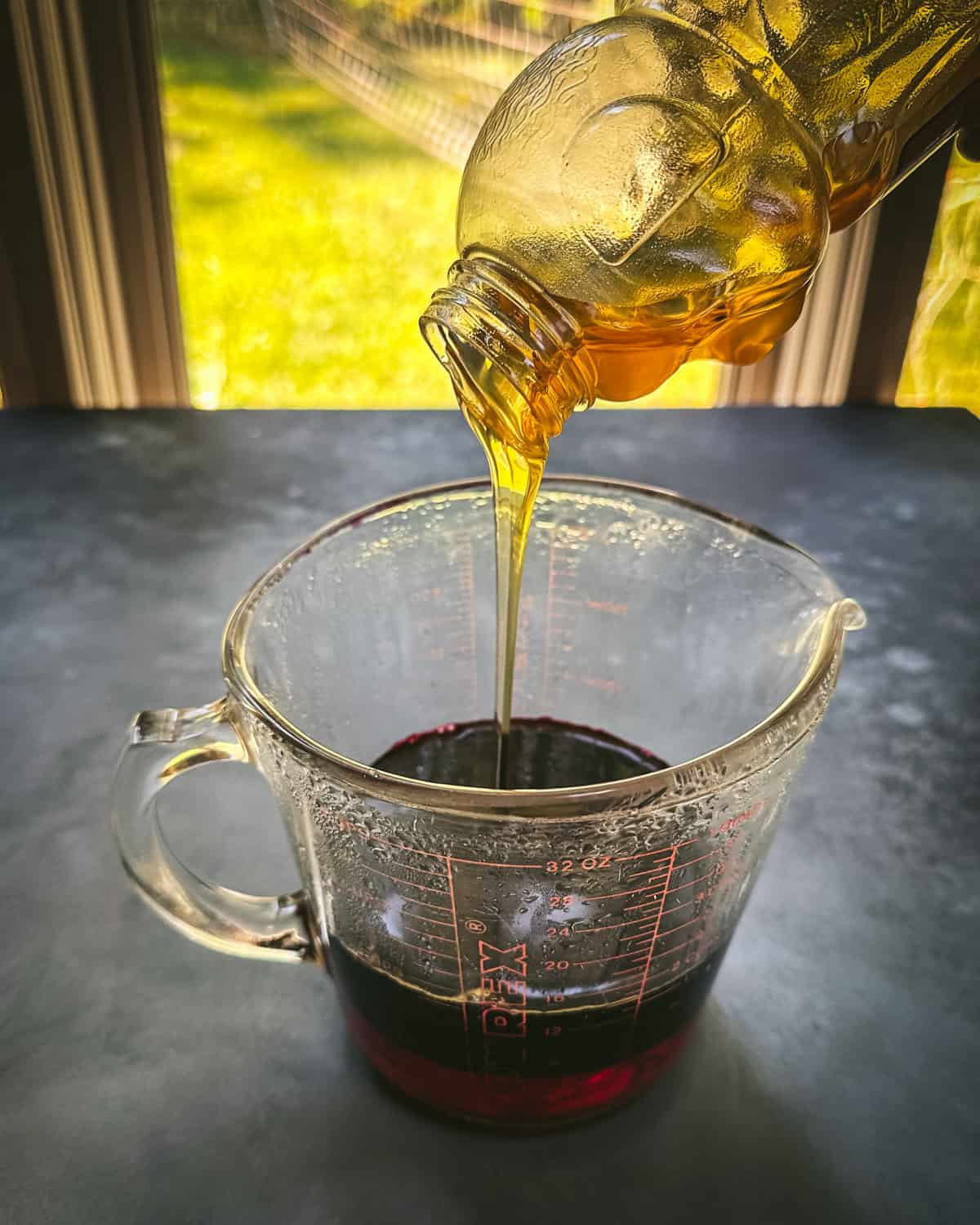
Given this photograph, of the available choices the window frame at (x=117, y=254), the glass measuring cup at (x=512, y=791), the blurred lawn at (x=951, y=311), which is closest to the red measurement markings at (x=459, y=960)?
the glass measuring cup at (x=512, y=791)

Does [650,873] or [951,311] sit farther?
[951,311]

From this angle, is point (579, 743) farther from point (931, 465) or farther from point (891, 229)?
point (891, 229)

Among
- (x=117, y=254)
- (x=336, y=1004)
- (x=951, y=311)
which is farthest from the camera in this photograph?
(x=951, y=311)

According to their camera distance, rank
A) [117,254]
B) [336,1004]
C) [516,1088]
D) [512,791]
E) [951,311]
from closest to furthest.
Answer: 1. [512,791]
2. [516,1088]
3. [336,1004]
4. [117,254]
5. [951,311]

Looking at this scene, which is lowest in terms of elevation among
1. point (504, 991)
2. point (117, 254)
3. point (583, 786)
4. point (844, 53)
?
point (504, 991)

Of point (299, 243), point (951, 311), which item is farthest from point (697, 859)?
point (299, 243)

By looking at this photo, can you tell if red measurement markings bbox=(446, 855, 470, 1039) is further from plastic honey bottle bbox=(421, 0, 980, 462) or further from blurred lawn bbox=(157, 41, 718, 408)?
blurred lawn bbox=(157, 41, 718, 408)

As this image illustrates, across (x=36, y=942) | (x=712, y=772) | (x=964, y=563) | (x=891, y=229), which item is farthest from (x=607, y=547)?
(x=891, y=229)

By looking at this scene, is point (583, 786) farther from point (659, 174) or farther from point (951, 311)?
point (951, 311)
